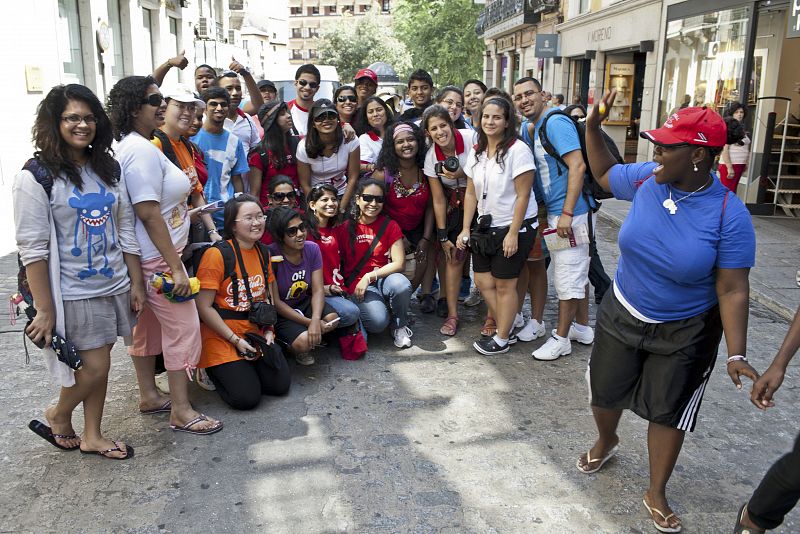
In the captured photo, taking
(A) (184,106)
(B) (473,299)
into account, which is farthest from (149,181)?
(B) (473,299)

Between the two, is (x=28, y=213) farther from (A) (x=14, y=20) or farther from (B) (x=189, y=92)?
(A) (x=14, y=20)

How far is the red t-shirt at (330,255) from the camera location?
496 centimetres

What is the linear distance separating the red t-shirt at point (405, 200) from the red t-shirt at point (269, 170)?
0.76 meters

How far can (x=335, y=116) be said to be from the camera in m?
5.16

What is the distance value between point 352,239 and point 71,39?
1145 cm

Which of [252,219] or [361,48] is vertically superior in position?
[361,48]

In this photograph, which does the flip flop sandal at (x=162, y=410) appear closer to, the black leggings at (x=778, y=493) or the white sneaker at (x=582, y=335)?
the white sneaker at (x=582, y=335)

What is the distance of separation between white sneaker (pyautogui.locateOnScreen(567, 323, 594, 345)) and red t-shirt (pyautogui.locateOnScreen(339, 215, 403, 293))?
150 cm

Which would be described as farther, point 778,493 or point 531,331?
point 531,331

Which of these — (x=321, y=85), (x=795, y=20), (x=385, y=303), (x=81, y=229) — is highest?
(x=795, y=20)

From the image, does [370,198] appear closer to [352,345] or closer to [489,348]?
[352,345]

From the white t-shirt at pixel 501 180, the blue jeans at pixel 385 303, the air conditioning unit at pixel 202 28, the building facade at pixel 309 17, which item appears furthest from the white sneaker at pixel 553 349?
the building facade at pixel 309 17

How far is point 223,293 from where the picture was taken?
159 inches

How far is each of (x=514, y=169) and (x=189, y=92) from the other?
2.12 metres
